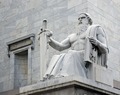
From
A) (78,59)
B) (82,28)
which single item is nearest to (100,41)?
(82,28)

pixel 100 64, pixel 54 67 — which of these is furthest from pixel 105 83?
pixel 54 67

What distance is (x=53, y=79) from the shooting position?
32.0ft

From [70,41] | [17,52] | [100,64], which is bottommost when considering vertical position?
[100,64]

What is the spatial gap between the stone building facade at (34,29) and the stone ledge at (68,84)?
12.3 feet

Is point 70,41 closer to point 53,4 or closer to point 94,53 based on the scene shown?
point 94,53

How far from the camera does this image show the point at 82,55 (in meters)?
10.2

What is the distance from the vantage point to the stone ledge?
942 cm

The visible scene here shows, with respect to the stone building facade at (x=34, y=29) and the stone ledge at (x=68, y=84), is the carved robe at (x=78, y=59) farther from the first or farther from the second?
the stone building facade at (x=34, y=29)

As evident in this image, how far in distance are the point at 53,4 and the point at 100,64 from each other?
4942 millimetres

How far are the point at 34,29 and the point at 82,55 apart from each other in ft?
16.8

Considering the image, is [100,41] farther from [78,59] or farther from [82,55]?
[78,59]

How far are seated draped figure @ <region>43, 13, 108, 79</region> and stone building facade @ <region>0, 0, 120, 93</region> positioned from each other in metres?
3.35

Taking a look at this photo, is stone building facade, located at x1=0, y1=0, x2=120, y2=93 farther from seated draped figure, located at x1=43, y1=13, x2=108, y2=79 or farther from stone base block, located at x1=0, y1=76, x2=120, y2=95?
stone base block, located at x1=0, y1=76, x2=120, y2=95

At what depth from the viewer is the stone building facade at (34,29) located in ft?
46.6
